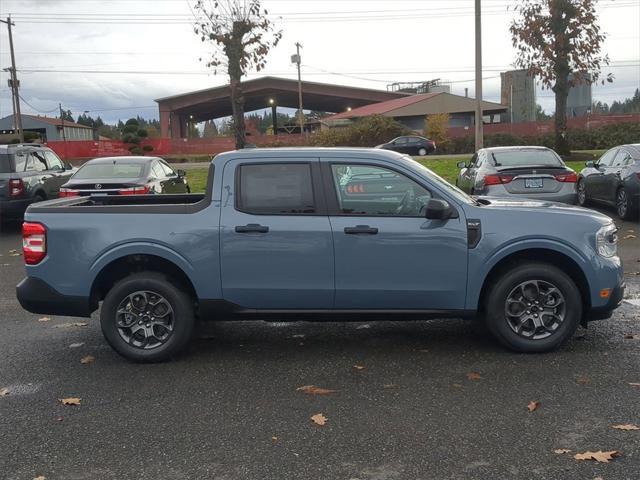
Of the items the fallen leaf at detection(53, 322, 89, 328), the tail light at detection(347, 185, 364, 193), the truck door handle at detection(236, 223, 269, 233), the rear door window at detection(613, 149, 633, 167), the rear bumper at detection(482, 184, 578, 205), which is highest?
the rear door window at detection(613, 149, 633, 167)

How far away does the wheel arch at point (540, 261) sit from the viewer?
17.2ft

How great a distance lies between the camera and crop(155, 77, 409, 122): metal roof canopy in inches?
2329

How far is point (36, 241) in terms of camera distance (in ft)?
17.1

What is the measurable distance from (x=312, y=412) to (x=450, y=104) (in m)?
53.0

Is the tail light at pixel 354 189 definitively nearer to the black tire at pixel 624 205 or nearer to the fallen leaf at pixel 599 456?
the fallen leaf at pixel 599 456

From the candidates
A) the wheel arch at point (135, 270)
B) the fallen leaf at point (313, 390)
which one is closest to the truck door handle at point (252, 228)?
the wheel arch at point (135, 270)

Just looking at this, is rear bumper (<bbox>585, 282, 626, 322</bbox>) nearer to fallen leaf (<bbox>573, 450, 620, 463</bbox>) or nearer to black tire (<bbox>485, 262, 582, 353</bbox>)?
black tire (<bbox>485, 262, 582, 353</bbox>)

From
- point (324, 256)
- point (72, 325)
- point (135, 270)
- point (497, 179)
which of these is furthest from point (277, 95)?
point (324, 256)

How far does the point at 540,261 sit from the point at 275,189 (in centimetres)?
230

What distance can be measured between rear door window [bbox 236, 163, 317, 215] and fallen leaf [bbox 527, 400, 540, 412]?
2.19 metres

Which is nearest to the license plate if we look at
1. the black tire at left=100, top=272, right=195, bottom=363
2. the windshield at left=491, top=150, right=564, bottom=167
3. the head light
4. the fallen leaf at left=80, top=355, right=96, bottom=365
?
the windshield at left=491, top=150, right=564, bottom=167

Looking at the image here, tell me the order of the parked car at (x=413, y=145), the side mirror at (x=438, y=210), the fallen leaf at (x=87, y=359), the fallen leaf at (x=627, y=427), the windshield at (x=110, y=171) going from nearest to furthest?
the fallen leaf at (x=627, y=427)
the side mirror at (x=438, y=210)
the fallen leaf at (x=87, y=359)
the windshield at (x=110, y=171)
the parked car at (x=413, y=145)

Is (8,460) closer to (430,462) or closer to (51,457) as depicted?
(51,457)

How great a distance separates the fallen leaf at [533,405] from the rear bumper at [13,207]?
11.4 meters
